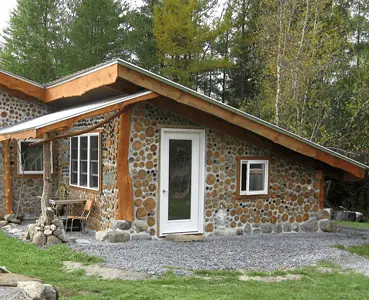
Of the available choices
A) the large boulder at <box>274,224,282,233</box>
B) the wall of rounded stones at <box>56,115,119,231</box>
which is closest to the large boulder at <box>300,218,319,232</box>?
the large boulder at <box>274,224,282,233</box>

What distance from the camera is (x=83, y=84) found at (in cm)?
1105

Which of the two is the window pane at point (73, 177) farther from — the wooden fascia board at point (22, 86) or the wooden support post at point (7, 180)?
the wooden fascia board at point (22, 86)

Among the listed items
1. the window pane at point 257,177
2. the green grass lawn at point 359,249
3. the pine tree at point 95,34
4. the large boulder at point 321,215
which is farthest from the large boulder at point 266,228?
the pine tree at point 95,34

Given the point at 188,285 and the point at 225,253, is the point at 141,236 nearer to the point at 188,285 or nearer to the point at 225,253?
the point at 225,253

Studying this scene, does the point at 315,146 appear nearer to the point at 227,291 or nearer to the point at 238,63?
the point at 227,291

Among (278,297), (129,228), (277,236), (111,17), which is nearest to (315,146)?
(277,236)

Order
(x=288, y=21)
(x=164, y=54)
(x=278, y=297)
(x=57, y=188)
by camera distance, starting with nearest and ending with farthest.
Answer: (x=278, y=297), (x=57, y=188), (x=288, y=21), (x=164, y=54)

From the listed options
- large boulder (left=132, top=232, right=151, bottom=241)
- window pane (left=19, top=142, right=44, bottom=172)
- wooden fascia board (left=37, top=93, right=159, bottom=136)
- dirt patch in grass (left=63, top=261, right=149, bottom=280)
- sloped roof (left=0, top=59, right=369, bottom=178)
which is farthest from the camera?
window pane (left=19, top=142, right=44, bottom=172)

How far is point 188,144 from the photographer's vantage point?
10766 mm

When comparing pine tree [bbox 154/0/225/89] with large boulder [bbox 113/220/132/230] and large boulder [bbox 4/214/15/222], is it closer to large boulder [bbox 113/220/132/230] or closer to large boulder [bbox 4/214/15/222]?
large boulder [bbox 4/214/15/222]

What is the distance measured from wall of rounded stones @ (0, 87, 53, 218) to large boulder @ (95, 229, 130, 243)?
171 inches

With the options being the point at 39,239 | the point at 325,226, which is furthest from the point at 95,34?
the point at 39,239

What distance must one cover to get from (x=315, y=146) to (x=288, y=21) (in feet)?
27.4

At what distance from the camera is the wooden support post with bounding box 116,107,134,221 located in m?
9.88
